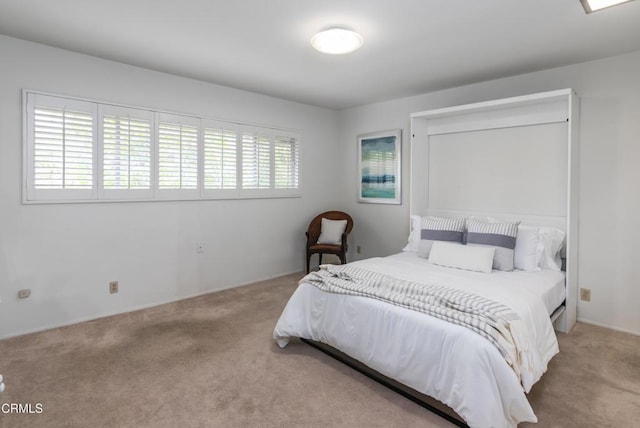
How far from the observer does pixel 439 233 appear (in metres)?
3.55

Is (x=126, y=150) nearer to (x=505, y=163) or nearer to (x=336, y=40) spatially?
(x=336, y=40)

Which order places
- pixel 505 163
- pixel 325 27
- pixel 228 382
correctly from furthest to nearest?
pixel 505 163
pixel 325 27
pixel 228 382

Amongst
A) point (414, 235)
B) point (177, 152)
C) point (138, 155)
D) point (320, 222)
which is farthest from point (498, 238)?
point (138, 155)

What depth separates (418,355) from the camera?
2.04 metres

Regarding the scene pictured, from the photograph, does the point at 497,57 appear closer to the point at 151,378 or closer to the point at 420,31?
the point at 420,31

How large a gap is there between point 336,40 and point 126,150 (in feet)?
7.52

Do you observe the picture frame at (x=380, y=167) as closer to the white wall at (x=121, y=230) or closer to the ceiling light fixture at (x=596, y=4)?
the white wall at (x=121, y=230)

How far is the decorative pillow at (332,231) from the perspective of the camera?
4742 mm

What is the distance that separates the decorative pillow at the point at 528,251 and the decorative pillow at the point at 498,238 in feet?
0.25

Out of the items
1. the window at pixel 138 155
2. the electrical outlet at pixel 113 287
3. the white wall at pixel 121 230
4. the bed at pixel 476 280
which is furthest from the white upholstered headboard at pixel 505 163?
the electrical outlet at pixel 113 287

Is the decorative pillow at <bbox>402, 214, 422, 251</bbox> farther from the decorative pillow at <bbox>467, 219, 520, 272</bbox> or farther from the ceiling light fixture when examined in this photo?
the ceiling light fixture

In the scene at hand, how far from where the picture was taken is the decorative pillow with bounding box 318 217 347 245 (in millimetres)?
4742

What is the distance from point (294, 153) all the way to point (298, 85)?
1086 mm

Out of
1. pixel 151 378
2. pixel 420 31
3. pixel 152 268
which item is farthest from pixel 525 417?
pixel 152 268
